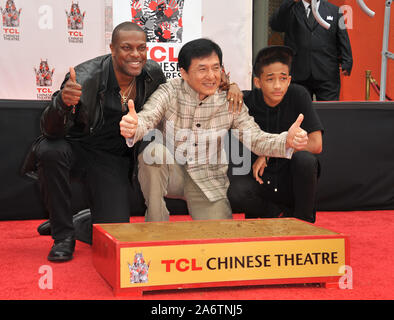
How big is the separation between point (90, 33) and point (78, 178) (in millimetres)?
1750

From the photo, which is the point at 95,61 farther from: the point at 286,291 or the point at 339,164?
the point at 339,164

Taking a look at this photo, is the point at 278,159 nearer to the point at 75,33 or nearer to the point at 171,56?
the point at 171,56

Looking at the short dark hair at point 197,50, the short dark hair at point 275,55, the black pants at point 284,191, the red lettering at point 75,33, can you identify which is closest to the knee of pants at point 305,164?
the black pants at point 284,191

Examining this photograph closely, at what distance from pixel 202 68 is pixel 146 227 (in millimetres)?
742

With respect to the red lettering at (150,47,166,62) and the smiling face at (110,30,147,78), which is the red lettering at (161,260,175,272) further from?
the red lettering at (150,47,166,62)

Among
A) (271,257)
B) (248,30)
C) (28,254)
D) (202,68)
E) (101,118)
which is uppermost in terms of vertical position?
(248,30)

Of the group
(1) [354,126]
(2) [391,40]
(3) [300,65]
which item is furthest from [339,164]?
(2) [391,40]

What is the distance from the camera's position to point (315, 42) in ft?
12.3

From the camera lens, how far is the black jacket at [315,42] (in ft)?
12.1

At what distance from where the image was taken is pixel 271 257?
1.60 meters

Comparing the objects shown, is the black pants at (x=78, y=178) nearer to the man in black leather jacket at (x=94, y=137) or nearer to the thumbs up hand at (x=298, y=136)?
the man in black leather jacket at (x=94, y=137)

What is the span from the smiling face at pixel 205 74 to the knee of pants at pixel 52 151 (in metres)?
0.60

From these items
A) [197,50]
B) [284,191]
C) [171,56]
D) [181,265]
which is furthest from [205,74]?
[171,56]

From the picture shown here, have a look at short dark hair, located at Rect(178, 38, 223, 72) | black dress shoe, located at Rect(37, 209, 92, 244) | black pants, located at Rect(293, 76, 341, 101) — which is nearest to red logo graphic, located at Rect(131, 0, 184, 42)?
black pants, located at Rect(293, 76, 341, 101)
